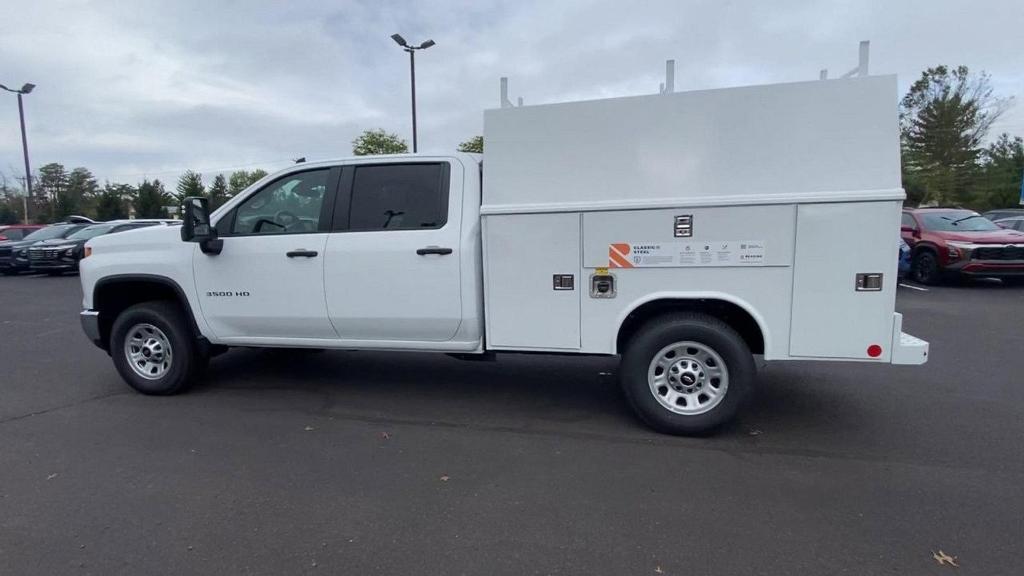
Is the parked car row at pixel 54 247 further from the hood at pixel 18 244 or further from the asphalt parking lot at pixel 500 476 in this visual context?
the asphalt parking lot at pixel 500 476

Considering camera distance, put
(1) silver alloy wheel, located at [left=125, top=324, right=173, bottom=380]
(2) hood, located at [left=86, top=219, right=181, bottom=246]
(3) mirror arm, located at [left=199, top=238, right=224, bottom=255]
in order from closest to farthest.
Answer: (3) mirror arm, located at [left=199, top=238, right=224, bottom=255], (2) hood, located at [left=86, top=219, right=181, bottom=246], (1) silver alloy wheel, located at [left=125, top=324, right=173, bottom=380]

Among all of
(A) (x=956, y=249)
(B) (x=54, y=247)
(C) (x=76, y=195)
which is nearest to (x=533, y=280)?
(A) (x=956, y=249)

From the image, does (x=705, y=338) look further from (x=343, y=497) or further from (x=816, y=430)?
(x=343, y=497)

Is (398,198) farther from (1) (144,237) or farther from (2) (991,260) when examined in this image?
(2) (991,260)

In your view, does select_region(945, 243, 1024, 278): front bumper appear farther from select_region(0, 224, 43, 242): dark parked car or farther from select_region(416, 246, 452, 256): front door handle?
select_region(0, 224, 43, 242): dark parked car

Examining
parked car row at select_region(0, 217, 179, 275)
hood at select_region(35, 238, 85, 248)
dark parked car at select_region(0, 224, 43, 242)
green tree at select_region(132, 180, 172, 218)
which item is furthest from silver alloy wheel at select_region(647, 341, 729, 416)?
green tree at select_region(132, 180, 172, 218)

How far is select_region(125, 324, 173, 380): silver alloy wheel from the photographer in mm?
5566

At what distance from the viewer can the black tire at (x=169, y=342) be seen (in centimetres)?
547

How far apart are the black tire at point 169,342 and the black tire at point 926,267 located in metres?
13.4

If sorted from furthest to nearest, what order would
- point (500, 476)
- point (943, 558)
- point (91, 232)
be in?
point (91, 232)
point (500, 476)
point (943, 558)

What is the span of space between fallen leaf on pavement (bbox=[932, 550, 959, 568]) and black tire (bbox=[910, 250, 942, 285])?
38.4ft

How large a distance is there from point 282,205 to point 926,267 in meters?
12.9

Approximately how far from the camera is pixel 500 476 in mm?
3898

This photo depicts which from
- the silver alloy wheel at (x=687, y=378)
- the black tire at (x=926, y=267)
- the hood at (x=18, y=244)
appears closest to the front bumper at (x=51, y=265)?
the hood at (x=18, y=244)
